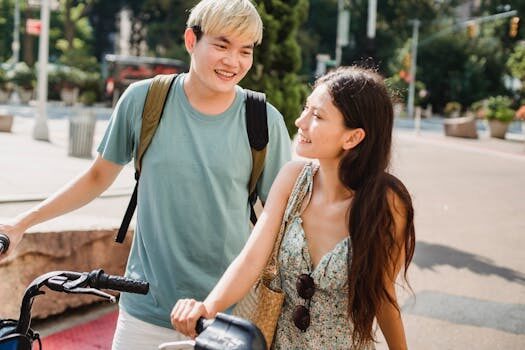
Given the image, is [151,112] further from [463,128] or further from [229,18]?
[463,128]

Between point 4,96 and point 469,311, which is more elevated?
point 469,311

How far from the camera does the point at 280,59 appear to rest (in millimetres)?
10695

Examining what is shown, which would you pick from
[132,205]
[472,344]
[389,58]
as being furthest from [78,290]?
[389,58]

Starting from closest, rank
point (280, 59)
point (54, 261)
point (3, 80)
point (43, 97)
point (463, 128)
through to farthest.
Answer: point (54, 261) < point (280, 59) < point (43, 97) < point (463, 128) < point (3, 80)

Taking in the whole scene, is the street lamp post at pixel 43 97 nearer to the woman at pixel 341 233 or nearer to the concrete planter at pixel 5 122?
the concrete planter at pixel 5 122

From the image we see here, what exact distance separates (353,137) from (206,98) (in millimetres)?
643

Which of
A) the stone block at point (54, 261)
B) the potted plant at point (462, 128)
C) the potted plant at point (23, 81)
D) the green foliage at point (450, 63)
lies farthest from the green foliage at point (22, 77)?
the stone block at point (54, 261)

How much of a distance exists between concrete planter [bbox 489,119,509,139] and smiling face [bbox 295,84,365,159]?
30981mm

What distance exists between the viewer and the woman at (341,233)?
2.06 meters

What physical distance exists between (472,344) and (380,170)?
3.78 m

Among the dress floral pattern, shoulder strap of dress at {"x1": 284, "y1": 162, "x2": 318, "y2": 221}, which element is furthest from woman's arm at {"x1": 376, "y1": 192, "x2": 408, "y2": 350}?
shoulder strap of dress at {"x1": 284, "y1": 162, "x2": 318, "y2": 221}

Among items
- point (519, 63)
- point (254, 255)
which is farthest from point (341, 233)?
point (519, 63)

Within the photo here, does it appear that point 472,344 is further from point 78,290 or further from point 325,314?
point 78,290

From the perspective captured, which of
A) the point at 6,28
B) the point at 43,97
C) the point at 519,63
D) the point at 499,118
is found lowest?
the point at 499,118
